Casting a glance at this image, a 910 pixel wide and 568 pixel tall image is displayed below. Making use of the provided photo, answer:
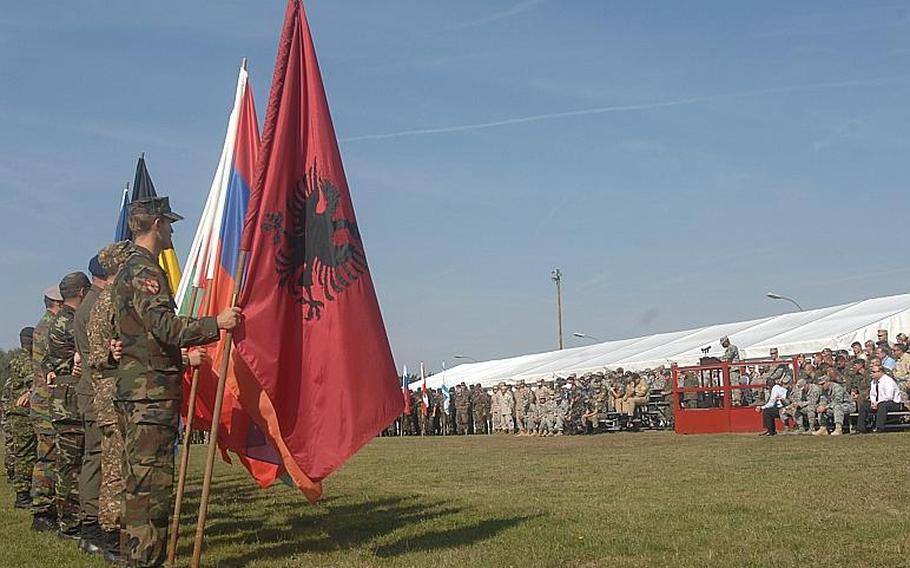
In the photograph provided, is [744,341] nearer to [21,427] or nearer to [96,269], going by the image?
[21,427]

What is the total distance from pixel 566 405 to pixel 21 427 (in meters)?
20.5

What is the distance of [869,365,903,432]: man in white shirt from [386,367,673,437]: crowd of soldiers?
28.6 feet

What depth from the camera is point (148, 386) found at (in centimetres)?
664

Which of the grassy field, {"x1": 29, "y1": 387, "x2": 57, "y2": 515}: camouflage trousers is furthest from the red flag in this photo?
{"x1": 29, "y1": 387, "x2": 57, "y2": 515}: camouflage trousers

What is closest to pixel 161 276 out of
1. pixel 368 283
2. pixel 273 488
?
pixel 368 283

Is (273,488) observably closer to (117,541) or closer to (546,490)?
(546,490)

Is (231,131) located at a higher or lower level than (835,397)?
higher

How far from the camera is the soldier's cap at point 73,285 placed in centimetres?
939

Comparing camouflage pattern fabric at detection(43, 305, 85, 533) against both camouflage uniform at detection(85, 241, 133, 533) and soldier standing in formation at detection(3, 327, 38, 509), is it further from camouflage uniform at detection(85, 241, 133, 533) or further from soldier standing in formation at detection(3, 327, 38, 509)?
soldier standing in formation at detection(3, 327, 38, 509)

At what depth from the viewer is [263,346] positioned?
24.1 ft

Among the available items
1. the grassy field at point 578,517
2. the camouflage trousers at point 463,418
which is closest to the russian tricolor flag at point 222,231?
the grassy field at point 578,517

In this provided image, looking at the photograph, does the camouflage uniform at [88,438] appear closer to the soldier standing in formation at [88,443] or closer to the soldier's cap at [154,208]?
the soldier standing in formation at [88,443]

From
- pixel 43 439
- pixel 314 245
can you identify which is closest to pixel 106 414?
pixel 314 245

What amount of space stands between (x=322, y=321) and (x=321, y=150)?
1313 mm
